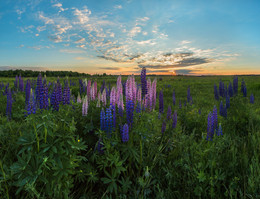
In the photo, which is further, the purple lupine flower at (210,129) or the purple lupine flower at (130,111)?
the purple lupine flower at (210,129)

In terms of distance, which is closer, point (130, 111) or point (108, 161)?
point (108, 161)

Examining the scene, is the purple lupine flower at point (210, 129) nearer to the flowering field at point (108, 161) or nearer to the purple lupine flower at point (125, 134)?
the flowering field at point (108, 161)

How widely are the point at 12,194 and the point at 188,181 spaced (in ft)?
8.23

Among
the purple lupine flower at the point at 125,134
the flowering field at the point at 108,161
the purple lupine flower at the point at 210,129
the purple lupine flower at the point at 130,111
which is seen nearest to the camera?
the flowering field at the point at 108,161

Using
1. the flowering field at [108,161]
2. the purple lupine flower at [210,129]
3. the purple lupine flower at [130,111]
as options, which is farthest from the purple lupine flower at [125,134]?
the purple lupine flower at [210,129]

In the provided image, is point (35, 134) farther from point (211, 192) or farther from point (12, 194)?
point (211, 192)

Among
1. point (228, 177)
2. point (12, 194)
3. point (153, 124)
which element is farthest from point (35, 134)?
point (228, 177)

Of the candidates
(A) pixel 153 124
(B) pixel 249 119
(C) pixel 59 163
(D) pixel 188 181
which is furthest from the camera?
(B) pixel 249 119

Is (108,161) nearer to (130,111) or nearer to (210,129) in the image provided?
(130,111)

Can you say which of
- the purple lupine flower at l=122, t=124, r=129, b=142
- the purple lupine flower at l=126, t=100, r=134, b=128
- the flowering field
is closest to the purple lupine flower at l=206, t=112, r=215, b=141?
the flowering field

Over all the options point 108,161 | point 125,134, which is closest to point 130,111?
point 125,134

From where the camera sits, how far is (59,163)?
216 cm

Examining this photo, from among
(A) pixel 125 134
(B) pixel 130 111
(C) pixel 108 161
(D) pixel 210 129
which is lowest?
(C) pixel 108 161

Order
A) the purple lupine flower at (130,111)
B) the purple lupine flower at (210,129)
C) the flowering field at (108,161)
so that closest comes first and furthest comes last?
the flowering field at (108,161), the purple lupine flower at (130,111), the purple lupine flower at (210,129)
